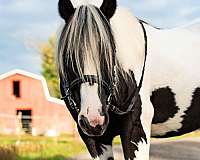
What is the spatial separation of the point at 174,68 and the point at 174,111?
327 mm

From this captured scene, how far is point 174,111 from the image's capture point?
4.12 metres

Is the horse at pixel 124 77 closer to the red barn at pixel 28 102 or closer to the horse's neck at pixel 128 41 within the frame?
the horse's neck at pixel 128 41

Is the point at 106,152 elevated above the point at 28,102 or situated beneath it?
elevated above

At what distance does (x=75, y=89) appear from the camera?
11.6 feet

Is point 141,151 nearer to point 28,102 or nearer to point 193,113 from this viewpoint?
point 193,113

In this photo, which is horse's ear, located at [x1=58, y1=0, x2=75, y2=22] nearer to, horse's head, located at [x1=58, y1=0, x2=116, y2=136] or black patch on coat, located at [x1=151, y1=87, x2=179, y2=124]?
horse's head, located at [x1=58, y1=0, x2=116, y2=136]

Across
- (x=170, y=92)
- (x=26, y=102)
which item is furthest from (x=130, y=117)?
(x=26, y=102)

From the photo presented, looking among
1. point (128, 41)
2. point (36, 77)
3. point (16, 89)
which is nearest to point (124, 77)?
point (128, 41)

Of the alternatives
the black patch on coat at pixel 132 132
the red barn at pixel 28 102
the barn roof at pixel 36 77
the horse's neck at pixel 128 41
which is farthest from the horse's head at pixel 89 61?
the barn roof at pixel 36 77

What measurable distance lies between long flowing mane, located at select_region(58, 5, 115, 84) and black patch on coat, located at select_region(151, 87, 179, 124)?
63 cm

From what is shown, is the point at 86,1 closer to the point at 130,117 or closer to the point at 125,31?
the point at 125,31

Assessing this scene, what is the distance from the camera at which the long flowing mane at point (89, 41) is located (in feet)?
11.0

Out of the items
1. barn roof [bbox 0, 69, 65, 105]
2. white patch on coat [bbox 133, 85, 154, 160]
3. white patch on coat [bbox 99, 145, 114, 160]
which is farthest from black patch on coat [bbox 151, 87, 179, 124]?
barn roof [bbox 0, 69, 65, 105]

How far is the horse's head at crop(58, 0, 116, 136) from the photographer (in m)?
3.34
